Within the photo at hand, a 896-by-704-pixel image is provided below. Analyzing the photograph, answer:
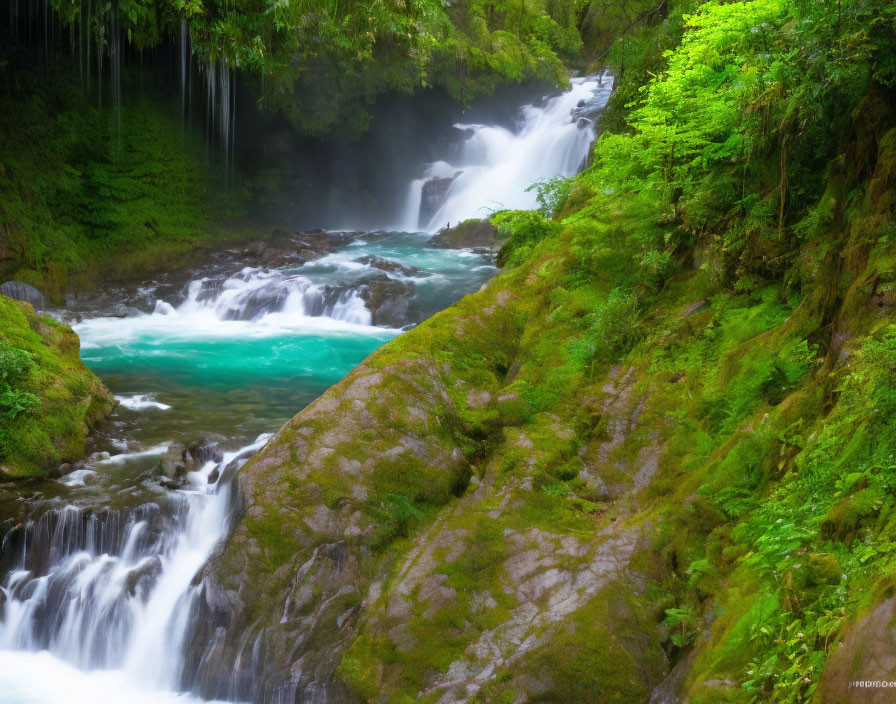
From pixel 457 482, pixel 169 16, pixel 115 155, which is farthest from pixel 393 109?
pixel 457 482

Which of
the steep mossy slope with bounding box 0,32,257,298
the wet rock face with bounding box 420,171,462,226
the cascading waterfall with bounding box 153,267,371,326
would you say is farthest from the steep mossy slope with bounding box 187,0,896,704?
the wet rock face with bounding box 420,171,462,226

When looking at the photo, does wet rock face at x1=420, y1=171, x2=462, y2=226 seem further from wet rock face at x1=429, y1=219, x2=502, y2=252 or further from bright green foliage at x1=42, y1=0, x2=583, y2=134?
wet rock face at x1=429, y1=219, x2=502, y2=252

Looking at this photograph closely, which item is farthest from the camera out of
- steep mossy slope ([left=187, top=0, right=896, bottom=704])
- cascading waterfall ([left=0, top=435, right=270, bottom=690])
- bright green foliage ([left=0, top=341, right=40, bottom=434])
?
bright green foliage ([left=0, top=341, right=40, bottom=434])

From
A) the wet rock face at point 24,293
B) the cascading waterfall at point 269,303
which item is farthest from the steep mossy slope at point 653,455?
the wet rock face at point 24,293

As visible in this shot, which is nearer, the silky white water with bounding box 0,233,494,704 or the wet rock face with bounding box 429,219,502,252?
the silky white water with bounding box 0,233,494,704

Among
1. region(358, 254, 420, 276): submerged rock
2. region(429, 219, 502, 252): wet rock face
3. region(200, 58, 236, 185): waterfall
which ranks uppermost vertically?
region(200, 58, 236, 185): waterfall

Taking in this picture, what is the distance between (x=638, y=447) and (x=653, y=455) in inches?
5.5

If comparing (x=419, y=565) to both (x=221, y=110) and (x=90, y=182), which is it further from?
(x=221, y=110)

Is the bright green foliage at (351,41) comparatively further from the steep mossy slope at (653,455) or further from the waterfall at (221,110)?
the steep mossy slope at (653,455)

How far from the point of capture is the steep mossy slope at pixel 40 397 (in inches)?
283

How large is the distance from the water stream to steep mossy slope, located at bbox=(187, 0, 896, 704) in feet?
3.83

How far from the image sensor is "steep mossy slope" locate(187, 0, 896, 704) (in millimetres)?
2963

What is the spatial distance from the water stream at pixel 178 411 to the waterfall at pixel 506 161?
11 centimetres

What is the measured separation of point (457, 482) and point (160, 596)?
2799 millimetres
